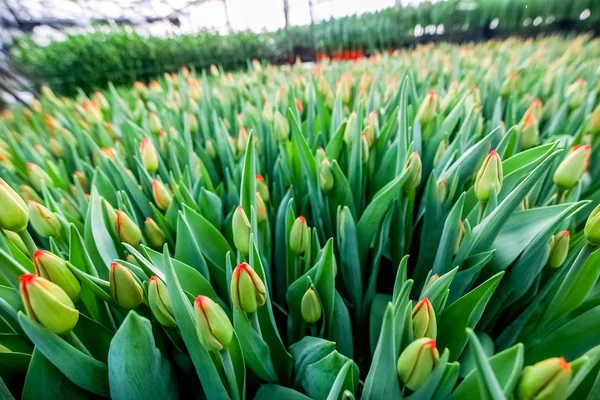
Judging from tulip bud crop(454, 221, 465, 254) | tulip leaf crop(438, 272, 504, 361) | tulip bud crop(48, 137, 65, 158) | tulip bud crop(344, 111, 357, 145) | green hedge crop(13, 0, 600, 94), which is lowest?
tulip leaf crop(438, 272, 504, 361)

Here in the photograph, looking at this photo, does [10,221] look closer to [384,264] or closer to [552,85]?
[384,264]

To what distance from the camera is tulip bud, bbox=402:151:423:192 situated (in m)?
0.36

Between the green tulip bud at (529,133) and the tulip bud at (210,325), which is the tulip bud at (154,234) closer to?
the tulip bud at (210,325)

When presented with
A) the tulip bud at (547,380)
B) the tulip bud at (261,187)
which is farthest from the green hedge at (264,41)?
the tulip bud at (547,380)

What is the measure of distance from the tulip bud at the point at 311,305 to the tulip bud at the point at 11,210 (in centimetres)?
22

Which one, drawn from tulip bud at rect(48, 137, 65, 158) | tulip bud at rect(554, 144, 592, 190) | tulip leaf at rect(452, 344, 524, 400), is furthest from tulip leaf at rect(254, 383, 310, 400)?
tulip bud at rect(48, 137, 65, 158)

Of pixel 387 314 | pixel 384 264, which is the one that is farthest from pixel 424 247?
pixel 387 314

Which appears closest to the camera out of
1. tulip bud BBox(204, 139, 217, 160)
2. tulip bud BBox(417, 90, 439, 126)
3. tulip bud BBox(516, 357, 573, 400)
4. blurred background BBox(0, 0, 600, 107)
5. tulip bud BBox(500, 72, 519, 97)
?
tulip bud BBox(516, 357, 573, 400)

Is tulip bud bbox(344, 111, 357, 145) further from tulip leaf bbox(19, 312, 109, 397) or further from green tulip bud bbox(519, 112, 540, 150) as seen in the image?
tulip leaf bbox(19, 312, 109, 397)

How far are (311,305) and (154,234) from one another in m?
0.20

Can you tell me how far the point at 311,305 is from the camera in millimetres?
298

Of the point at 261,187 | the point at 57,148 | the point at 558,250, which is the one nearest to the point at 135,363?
the point at 261,187

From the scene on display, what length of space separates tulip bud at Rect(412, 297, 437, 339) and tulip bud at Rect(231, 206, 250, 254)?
0.46 feet

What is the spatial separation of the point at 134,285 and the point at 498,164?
310 millimetres
